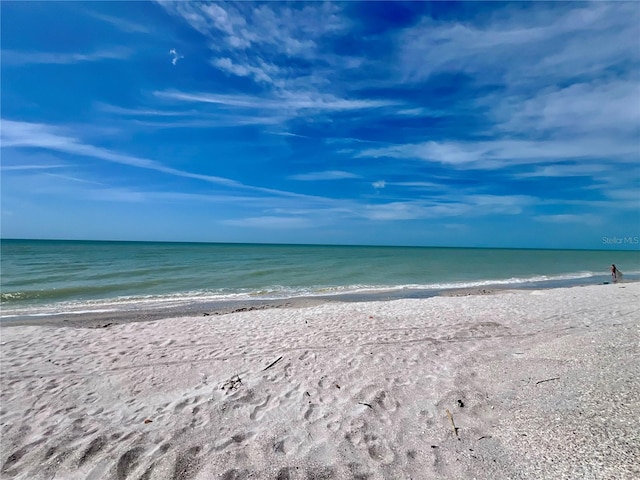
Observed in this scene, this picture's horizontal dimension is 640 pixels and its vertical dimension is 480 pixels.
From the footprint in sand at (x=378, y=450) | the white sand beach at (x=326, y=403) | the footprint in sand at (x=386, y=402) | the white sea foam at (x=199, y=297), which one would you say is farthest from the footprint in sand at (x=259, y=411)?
the white sea foam at (x=199, y=297)

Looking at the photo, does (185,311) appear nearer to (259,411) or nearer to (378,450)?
(259,411)

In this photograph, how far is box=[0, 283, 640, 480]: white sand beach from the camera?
140 inches

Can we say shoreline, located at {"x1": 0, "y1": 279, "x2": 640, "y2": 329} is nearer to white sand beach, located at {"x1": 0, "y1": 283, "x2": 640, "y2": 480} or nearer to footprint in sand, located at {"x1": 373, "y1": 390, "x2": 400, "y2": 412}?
white sand beach, located at {"x1": 0, "y1": 283, "x2": 640, "y2": 480}

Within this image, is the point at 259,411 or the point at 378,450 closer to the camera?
the point at 378,450

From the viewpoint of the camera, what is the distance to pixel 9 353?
7.18 metres

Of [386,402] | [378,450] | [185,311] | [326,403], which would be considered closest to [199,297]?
→ [185,311]

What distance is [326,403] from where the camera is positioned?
15.9 feet

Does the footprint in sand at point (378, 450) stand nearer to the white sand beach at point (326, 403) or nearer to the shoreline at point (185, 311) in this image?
the white sand beach at point (326, 403)

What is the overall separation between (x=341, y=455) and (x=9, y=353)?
25.5ft

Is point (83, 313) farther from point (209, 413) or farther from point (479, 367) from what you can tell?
point (479, 367)

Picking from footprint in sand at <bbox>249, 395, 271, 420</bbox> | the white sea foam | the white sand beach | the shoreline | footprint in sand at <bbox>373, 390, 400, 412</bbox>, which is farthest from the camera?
the white sea foam

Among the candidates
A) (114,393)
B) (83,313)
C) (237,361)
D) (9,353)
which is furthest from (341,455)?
(83,313)

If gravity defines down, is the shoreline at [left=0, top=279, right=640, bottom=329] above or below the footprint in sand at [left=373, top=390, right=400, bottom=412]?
below

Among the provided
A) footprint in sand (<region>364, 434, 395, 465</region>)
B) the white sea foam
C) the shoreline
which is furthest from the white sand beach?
the white sea foam
